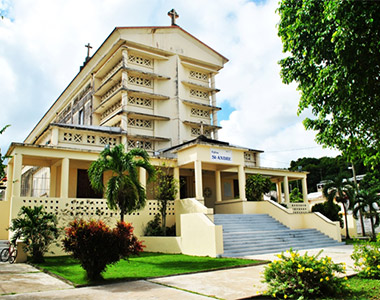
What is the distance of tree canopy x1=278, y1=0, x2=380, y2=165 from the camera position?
25.4 ft

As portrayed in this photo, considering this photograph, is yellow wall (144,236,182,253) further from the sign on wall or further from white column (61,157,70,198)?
the sign on wall

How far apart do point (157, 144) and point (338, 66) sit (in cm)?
A: 1733

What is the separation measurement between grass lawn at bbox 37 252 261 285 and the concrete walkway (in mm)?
465

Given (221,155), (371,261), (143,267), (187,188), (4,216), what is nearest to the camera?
(371,261)

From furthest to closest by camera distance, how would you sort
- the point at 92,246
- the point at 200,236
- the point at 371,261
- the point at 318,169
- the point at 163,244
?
1. the point at 318,169
2. the point at 163,244
3. the point at 200,236
4. the point at 92,246
5. the point at 371,261

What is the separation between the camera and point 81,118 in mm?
29469

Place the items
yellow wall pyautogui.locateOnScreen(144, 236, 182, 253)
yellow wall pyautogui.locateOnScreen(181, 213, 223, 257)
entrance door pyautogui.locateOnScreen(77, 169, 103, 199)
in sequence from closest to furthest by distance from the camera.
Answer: yellow wall pyautogui.locateOnScreen(181, 213, 223, 257) → yellow wall pyautogui.locateOnScreen(144, 236, 182, 253) → entrance door pyautogui.locateOnScreen(77, 169, 103, 199)

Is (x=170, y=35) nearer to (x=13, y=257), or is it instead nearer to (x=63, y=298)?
(x=13, y=257)

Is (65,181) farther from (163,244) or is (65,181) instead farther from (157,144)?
(157,144)

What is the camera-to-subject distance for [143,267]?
10742mm

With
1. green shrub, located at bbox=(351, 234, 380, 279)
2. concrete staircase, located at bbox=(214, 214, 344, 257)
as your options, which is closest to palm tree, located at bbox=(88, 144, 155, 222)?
concrete staircase, located at bbox=(214, 214, 344, 257)

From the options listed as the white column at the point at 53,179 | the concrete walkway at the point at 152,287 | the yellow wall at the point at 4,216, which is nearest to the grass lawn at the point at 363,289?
the concrete walkway at the point at 152,287

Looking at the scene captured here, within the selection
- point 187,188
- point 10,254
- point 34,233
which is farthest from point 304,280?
point 187,188

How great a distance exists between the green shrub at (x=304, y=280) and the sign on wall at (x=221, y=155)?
11.7 metres
